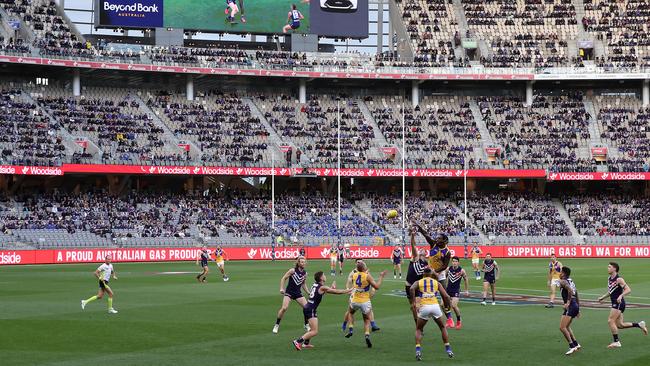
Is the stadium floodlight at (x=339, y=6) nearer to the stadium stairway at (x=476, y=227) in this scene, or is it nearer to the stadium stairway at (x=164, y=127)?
the stadium stairway at (x=164, y=127)

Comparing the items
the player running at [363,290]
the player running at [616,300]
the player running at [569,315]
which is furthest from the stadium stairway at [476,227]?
the player running at [569,315]

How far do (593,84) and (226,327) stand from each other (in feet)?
260

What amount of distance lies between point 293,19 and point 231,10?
20.3 feet

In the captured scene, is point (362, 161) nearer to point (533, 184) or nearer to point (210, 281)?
point (533, 184)

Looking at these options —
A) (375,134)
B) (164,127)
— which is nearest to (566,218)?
(375,134)

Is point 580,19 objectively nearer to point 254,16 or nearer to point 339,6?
point 339,6

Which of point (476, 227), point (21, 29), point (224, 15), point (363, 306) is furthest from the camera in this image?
point (224, 15)

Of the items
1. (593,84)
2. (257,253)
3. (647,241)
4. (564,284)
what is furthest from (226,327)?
(593,84)

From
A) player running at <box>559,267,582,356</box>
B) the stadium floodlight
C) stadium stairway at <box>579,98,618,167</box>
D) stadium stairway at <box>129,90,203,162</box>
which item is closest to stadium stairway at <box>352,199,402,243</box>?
stadium stairway at <box>129,90,203,162</box>

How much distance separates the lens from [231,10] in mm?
95938

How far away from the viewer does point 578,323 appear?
2983 centimetres

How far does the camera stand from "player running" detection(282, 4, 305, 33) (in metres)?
97.4

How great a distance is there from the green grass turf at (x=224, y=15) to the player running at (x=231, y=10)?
33 centimetres

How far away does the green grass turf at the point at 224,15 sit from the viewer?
313 feet
